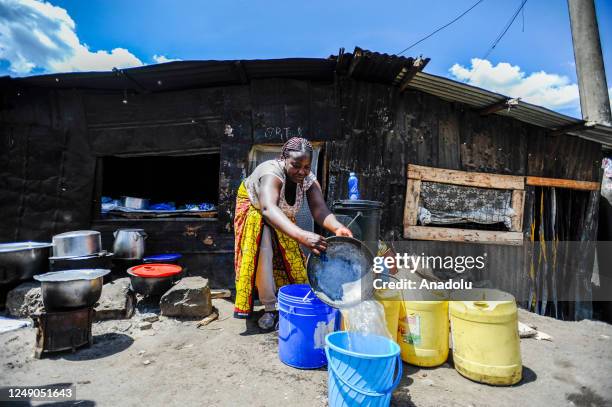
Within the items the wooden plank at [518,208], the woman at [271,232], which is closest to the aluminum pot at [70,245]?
the woman at [271,232]

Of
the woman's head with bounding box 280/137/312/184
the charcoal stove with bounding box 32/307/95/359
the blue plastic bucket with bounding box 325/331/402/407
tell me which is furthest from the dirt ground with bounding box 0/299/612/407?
the woman's head with bounding box 280/137/312/184

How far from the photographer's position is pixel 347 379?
198 cm

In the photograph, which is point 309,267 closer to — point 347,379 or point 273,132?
point 347,379

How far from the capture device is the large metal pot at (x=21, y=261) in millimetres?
4055

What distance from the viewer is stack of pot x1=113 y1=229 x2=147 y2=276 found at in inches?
187

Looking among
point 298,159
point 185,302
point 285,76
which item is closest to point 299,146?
point 298,159

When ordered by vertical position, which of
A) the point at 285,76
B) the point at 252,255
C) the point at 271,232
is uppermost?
the point at 285,76

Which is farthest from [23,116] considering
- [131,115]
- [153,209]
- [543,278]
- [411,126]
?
[543,278]

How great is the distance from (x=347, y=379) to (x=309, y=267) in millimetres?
853

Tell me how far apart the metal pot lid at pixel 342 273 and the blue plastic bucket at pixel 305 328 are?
121mm

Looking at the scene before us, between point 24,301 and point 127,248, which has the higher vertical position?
point 127,248

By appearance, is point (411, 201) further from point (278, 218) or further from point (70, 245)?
point (70, 245)

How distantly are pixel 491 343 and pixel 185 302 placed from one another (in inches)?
126

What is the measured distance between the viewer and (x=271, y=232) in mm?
3480
